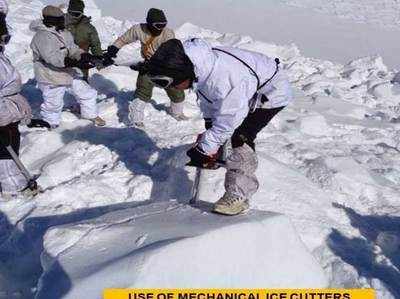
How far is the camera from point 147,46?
648 cm

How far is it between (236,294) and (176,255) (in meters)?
0.41

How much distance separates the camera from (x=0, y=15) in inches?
177

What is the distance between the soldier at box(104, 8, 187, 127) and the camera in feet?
20.8

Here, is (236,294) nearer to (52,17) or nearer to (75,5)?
(52,17)

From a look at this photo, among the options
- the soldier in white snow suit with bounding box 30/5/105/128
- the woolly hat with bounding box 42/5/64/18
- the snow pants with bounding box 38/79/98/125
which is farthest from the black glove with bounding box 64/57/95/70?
the snow pants with bounding box 38/79/98/125

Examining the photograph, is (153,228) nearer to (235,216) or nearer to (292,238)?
(235,216)

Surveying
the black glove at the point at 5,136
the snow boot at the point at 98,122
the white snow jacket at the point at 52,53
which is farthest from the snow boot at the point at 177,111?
the black glove at the point at 5,136

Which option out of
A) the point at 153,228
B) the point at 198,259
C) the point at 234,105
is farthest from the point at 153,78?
the point at 198,259

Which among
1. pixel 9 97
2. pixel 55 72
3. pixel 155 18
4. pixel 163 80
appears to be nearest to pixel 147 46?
pixel 155 18

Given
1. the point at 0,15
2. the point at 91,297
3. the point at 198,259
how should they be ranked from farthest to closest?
the point at 0,15
the point at 198,259
the point at 91,297

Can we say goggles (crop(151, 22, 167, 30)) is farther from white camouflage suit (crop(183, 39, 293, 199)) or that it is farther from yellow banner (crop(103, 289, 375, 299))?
yellow banner (crop(103, 289, 375, 299))

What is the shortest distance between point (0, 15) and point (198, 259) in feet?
8.57

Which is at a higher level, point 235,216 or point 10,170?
point 235,216

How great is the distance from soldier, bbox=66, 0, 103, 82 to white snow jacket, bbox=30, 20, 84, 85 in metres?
1.09
